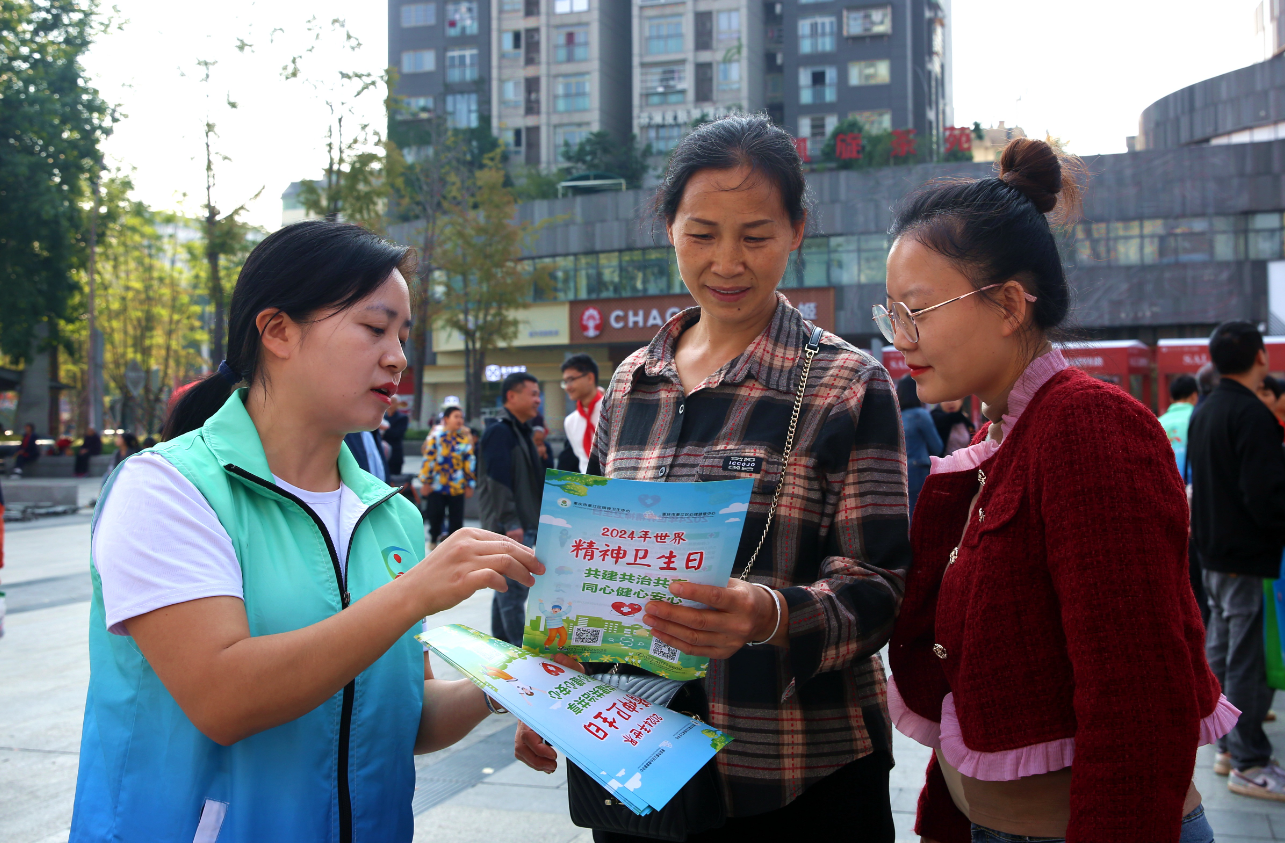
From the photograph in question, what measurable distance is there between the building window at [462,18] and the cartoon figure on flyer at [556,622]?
163 ft

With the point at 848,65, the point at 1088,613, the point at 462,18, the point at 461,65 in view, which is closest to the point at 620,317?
the point at 848,65

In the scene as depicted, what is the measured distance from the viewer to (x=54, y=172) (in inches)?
1005

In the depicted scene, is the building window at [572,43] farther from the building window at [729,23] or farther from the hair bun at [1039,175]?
the hair bun at [1039,175]

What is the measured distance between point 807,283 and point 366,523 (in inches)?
1239

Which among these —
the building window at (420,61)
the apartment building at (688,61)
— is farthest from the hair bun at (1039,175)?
the building window at (420,61)

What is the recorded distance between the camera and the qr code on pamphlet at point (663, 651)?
143cm

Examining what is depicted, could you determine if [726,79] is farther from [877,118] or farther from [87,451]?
[87,451]

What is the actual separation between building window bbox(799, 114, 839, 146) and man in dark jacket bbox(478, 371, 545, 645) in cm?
4151

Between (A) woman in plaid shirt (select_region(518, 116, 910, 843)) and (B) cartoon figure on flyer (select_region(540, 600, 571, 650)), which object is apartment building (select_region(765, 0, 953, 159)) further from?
(B) cartoon figure on flyer (select_region(540, 600, 571, 650))

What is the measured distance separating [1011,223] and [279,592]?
1.32 m

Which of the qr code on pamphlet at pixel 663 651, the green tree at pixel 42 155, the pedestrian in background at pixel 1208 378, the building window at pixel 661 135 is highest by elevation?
the building window at pixel 661 135

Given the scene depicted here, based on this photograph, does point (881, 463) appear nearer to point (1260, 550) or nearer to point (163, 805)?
point (163, 805)

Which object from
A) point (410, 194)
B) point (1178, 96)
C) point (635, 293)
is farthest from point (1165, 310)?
point (410, 194)

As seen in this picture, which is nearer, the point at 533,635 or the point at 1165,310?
the point at 533,635
